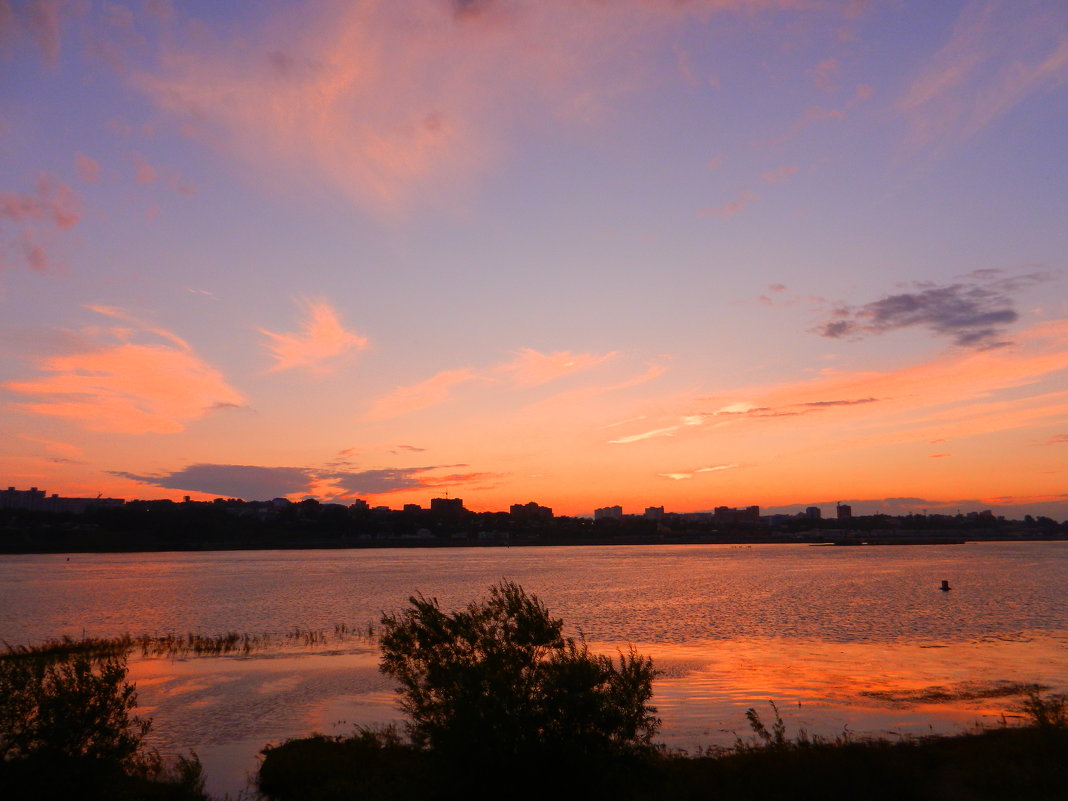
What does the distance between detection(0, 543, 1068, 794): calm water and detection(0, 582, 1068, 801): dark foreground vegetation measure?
7.69 m

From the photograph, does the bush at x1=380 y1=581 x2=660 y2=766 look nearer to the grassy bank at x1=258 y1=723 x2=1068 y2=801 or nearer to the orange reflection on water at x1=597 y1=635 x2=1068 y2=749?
the grassy bank at x1=258 y1=723 x2=1068 y2=801

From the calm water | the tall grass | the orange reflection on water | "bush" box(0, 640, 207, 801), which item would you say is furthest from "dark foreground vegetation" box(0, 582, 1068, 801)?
the tall grass

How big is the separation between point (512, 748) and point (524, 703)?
44.0 inches

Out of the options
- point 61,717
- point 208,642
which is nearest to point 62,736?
point 61,717

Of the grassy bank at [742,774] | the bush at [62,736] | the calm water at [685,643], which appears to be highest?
the bush at [62,736]

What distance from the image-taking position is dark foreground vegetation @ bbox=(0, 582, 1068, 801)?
19.3 meters

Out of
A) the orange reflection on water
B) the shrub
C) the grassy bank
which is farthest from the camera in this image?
the orange reflection on water

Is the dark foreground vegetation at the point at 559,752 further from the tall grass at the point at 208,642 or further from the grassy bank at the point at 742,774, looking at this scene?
the tall grass at the point at 208,642

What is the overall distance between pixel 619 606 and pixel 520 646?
8067cm

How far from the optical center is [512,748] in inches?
773

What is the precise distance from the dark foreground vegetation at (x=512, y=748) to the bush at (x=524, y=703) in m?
0.04

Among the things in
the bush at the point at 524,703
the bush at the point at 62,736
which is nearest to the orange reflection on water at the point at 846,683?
the bush at the point at 524,703

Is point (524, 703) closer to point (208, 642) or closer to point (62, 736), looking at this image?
point (62, 736)

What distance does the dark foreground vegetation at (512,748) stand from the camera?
19297mm
